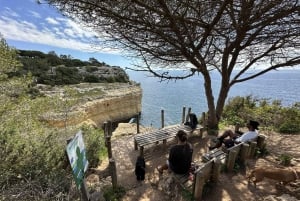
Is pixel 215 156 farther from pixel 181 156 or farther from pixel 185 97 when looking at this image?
pixel 185 97

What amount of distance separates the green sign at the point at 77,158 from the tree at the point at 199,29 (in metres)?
2.94

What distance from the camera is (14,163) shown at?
4477 mm

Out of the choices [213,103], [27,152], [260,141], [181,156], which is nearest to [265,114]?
[213,103]

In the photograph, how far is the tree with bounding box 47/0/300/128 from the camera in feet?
16.1

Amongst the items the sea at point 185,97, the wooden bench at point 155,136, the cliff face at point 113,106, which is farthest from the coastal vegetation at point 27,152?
the cliff face at point 113,106

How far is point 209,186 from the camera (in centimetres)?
418

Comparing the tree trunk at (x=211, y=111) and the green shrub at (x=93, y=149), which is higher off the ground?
the tree trunk at (x=211, y=111)

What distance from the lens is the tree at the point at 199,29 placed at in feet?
16.1

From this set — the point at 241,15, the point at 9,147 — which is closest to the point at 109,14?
the point at 241,15

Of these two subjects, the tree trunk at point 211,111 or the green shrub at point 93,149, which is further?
the tree trunk at point 211,111

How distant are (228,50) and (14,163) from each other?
656 centimetres

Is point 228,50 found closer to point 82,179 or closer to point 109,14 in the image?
point 109,14

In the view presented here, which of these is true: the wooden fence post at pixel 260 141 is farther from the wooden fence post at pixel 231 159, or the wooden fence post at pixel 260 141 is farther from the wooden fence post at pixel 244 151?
the wooden fence post at pixel 231 159

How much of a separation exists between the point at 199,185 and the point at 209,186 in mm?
524
